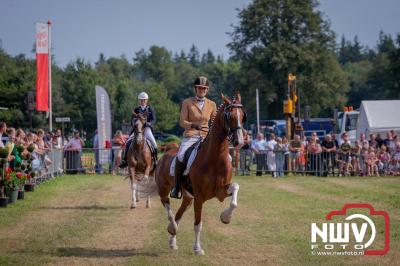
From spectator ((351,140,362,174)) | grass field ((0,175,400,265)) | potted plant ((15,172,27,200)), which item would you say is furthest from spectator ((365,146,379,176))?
potted plant ((15,172,27,200))

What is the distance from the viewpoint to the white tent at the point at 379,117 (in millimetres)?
38094

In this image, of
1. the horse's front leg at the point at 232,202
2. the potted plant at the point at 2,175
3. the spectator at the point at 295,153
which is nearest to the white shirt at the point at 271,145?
the spectator at the point at 295,153

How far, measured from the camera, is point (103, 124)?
35.0 metres

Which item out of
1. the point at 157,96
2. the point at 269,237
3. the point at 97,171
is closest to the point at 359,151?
the point at 97,171

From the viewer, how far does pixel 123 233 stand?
1319cm

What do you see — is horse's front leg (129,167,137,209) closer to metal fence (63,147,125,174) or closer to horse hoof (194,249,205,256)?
horse hoof (194,249,205,256)

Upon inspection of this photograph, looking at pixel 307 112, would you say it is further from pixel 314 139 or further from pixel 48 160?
pixel 48 160

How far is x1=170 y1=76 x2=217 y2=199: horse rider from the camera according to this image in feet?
38.5

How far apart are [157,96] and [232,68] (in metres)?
62.0

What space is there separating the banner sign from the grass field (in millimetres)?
10330

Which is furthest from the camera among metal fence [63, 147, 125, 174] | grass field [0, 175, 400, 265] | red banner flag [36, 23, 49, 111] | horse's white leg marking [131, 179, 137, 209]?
red banner flag [36, 23, 49, 111]

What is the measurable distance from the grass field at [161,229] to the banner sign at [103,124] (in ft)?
33.9

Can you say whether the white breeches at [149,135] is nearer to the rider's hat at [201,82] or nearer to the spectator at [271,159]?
the rider's hat at [201,82]

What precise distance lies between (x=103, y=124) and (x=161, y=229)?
21838mm
